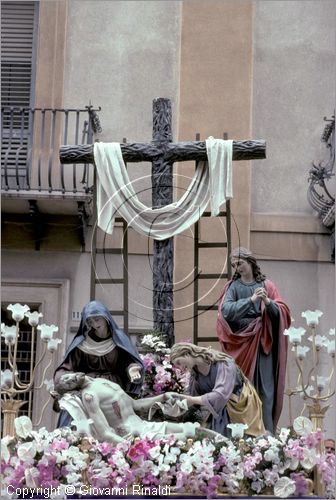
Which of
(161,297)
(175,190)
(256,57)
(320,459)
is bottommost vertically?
(320,459)

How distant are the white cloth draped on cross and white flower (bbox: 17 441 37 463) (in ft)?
7.58

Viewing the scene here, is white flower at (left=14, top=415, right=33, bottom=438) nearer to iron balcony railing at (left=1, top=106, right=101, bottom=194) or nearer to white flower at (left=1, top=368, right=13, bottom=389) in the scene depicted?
white flower at (left=1, top=368, right=13, bottom=389)

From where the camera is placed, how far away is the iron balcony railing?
15297 mm

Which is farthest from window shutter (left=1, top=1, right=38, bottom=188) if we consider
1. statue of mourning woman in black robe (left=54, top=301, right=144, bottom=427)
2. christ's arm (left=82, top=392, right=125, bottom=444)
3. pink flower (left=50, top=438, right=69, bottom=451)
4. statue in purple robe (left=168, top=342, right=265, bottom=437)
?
pink flower (left=50, top=438, right=69, bottom=451)

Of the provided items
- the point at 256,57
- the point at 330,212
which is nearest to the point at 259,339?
the point at 330,212

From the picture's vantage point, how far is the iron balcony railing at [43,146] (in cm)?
1530

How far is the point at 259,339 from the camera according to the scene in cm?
1157

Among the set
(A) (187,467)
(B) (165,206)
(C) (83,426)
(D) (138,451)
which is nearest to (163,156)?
(B) (165,206)

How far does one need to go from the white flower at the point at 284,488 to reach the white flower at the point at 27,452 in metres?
1.37

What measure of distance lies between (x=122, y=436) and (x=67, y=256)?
5071 mm

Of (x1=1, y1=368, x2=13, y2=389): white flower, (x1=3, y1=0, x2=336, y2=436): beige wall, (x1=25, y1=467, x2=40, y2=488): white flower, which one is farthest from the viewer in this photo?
(x1=3, y1=0, x2=336, y2=436): beige wall

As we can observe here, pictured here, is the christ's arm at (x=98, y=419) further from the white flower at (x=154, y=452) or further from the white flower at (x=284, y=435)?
the white flower at (x=284, y=435)

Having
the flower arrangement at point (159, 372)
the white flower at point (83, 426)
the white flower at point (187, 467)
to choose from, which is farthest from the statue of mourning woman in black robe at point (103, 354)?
the white flower at point (187, 467)

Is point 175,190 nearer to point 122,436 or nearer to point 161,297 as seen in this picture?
point 161,297
